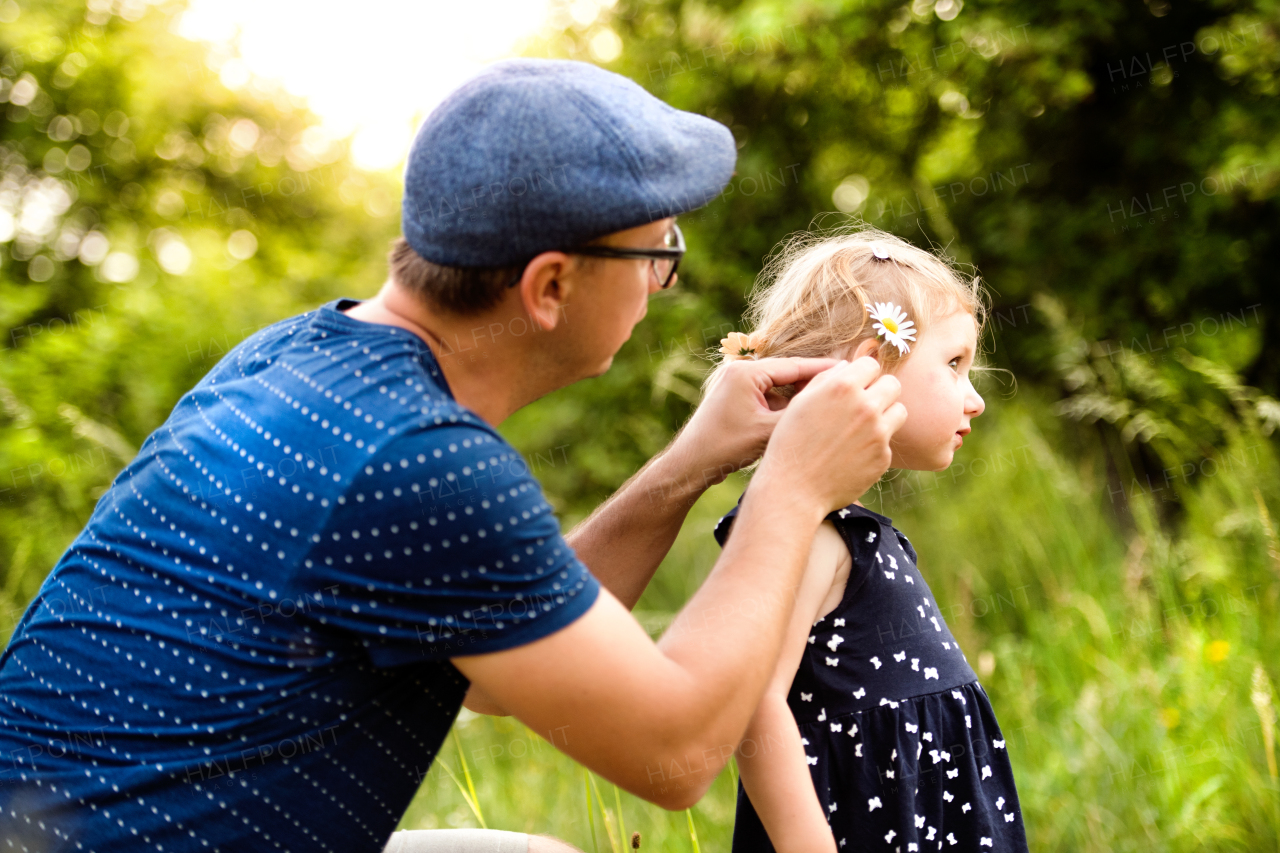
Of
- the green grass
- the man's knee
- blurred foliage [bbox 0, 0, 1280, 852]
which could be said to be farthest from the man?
blurred foliage [bbox 0, 0, 1280, 852]

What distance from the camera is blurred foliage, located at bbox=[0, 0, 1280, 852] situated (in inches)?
113

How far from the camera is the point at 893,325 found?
1.64m

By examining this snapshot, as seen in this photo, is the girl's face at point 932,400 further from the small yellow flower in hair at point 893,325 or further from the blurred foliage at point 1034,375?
the blurred foliage at point 1034,375

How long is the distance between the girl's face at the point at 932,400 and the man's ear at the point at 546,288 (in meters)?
0.54

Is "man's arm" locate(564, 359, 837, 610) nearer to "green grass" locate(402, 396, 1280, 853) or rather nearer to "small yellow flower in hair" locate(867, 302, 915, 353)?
"small yellow flower in hair" locate(867, 302, 915, 353)

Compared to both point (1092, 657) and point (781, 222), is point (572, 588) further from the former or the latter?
point (781, 222)

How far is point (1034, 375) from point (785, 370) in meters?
3.53

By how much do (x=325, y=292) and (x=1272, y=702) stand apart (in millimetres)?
9567

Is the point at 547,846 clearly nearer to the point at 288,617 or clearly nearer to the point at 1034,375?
the point at 288,617

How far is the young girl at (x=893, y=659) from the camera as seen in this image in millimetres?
1600

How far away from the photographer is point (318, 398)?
1.26 metres

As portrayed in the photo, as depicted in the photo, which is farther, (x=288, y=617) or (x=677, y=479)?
(x=677, y=479)

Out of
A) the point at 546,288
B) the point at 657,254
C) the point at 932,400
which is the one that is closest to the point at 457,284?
the point at 546,288

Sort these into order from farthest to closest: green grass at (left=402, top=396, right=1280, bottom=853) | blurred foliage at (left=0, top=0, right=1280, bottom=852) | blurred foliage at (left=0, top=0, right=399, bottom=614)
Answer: blurred foliage at (left=0, top=0, right=399, bottom=614) < blurred foliage at (left=0, top=0, right=1280, bottom=852) < green grass at (left=402, top=396, right=1280, bottom=853)
